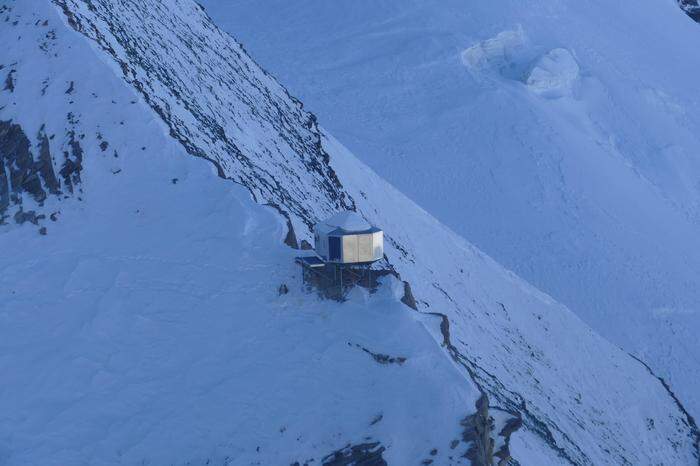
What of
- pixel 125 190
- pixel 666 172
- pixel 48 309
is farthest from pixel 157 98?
pixel 666 172

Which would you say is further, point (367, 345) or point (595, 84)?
point (595, 84)

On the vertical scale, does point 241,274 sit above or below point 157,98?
below

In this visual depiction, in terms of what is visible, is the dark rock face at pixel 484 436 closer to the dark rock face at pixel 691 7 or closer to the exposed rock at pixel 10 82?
the exposed rock at pixel 10 82

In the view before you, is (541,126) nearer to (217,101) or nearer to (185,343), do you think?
(217,101)

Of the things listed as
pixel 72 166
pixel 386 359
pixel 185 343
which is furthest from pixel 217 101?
pixel 386 359

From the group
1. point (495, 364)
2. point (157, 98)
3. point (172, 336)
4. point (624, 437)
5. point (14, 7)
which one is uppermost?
point (14, 7)

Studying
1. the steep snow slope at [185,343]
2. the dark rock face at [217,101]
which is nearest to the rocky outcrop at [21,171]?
the steep snow slope at [185,343]

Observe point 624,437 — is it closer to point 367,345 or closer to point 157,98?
point 367,345
